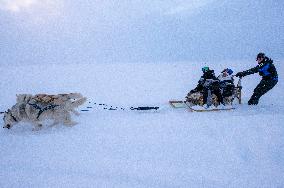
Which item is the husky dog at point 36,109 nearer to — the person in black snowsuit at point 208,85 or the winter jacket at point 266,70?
the person in black snowsuit at point 208,85

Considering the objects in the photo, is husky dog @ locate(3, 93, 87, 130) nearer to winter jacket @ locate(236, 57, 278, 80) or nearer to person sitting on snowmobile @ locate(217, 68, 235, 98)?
person sitting on snowmobile @ locate(217, 68, 235, 98)

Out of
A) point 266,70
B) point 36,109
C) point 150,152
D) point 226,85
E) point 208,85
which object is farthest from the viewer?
point 266,70

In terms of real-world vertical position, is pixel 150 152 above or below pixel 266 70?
below

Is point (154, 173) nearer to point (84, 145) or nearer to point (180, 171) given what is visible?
point (180, 171)

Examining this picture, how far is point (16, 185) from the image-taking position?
6023 mm

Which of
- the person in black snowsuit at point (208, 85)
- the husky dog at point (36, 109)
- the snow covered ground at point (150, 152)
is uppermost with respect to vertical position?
the person in black snowsuit at point (208, 85)

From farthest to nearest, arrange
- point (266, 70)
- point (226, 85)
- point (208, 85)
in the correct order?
point (266, 70), point (226, 85), point (208, 85)

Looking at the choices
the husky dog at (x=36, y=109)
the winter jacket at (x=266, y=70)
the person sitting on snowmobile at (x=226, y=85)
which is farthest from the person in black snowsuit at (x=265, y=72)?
the husky dog at (x=36, y=109)

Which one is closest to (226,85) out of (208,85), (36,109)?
(208,85)

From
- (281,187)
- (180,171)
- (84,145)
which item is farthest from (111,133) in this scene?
(281,187)

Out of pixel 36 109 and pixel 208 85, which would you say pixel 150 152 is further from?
pixel 208 85

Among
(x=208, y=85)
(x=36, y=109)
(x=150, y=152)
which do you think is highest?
(x=208, y=85)

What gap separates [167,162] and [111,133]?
2479mm

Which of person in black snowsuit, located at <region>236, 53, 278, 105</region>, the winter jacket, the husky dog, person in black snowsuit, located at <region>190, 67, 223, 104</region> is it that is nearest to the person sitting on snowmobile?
person in black snowsuit, located at <region>190, 67, 223, 104</region>
